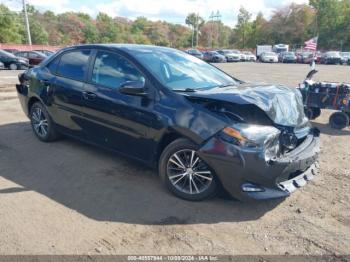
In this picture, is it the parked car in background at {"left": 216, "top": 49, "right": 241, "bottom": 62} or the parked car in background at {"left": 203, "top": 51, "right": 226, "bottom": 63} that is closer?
the parked car in background at {"left": 203, "top": 51, "right": 226, "bottom": 63}

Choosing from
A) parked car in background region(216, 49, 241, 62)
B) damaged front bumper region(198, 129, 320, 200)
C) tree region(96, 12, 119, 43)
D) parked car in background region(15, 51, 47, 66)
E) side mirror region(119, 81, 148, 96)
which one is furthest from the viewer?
tree region(96, 12, 119, 43)

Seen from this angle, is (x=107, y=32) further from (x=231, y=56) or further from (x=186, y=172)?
(x=186, y=172)

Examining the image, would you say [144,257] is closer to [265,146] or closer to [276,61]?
[265,146]

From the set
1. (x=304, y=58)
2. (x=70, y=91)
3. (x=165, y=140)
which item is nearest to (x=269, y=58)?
(x=304, y=58)

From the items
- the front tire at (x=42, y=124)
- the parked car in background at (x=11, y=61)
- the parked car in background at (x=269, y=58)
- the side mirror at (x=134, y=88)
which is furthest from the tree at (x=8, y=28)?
the side mirror at (x=134, y=88)

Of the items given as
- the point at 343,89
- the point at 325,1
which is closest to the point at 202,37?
the point at 325,1

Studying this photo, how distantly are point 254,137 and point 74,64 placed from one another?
2.99 meters

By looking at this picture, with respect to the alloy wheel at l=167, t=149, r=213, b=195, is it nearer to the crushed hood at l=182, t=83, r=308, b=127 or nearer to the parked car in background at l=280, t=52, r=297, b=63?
the crushed hood at l=182, t=83, r=308, b=127

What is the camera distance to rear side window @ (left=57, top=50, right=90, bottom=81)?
486 centimetres

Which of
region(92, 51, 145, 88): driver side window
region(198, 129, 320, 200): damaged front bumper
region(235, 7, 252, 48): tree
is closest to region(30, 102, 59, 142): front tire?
region(92, 51, 145, 88): driver side window

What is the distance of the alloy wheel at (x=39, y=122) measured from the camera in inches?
221

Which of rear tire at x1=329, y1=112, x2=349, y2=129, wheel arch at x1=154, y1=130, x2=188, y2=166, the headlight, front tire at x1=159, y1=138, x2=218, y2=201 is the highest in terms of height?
the headlight

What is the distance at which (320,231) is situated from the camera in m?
3.31

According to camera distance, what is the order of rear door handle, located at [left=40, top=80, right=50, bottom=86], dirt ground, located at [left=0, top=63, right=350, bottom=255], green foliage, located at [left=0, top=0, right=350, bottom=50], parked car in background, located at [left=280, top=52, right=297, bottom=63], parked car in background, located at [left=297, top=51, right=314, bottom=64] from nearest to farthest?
1. dirt ground, located at [left=0, top=63, right=350, bottom=255]
2. rear door handle, located at [left=40, top=80, right=50, bottom=86]
3. parked car in background, located at [left=297, top=51, right=314, bottom=64]
4. parked car in background, located at [left=280, top=52, right=297, bottom=63]
5. green foliage, located at [left=0, top=0, right=350, bottom=50]
